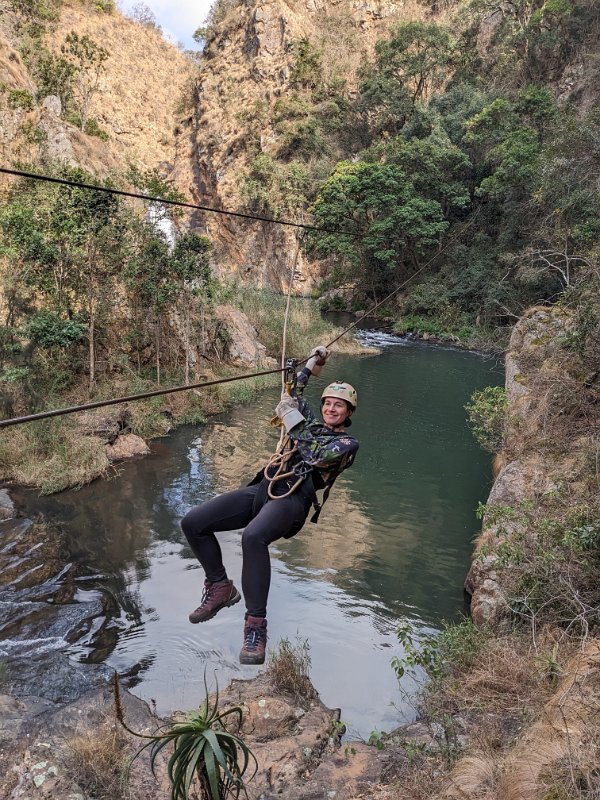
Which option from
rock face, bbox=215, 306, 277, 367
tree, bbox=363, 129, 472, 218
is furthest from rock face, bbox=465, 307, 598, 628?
tree, bbox=363, 129, 472, 218

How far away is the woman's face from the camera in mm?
3670

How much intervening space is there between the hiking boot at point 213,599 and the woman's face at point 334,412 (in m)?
1.18

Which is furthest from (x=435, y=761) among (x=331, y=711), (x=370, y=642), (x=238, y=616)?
(x=238, y=616)

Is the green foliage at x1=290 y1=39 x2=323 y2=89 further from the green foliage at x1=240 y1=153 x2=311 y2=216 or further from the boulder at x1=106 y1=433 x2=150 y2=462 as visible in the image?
the boulder at x1=106 y1=433 x2=150 y2=462

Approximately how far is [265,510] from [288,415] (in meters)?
0.58

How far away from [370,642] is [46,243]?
909 centimetres

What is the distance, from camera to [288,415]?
3.50 meters

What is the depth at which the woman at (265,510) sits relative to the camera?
3289 millimetres

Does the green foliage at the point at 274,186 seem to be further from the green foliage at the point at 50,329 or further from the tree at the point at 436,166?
the green foliage at the point at 50,329

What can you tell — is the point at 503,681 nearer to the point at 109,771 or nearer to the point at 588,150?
the point at 109,771

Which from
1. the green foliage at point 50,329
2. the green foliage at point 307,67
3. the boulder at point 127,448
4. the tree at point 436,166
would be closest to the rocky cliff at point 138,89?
the green foliage at point 307,67

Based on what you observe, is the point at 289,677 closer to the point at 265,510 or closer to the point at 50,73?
the point at 265,510

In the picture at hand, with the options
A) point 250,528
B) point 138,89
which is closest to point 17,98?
point 250,528

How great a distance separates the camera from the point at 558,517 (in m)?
4.85
